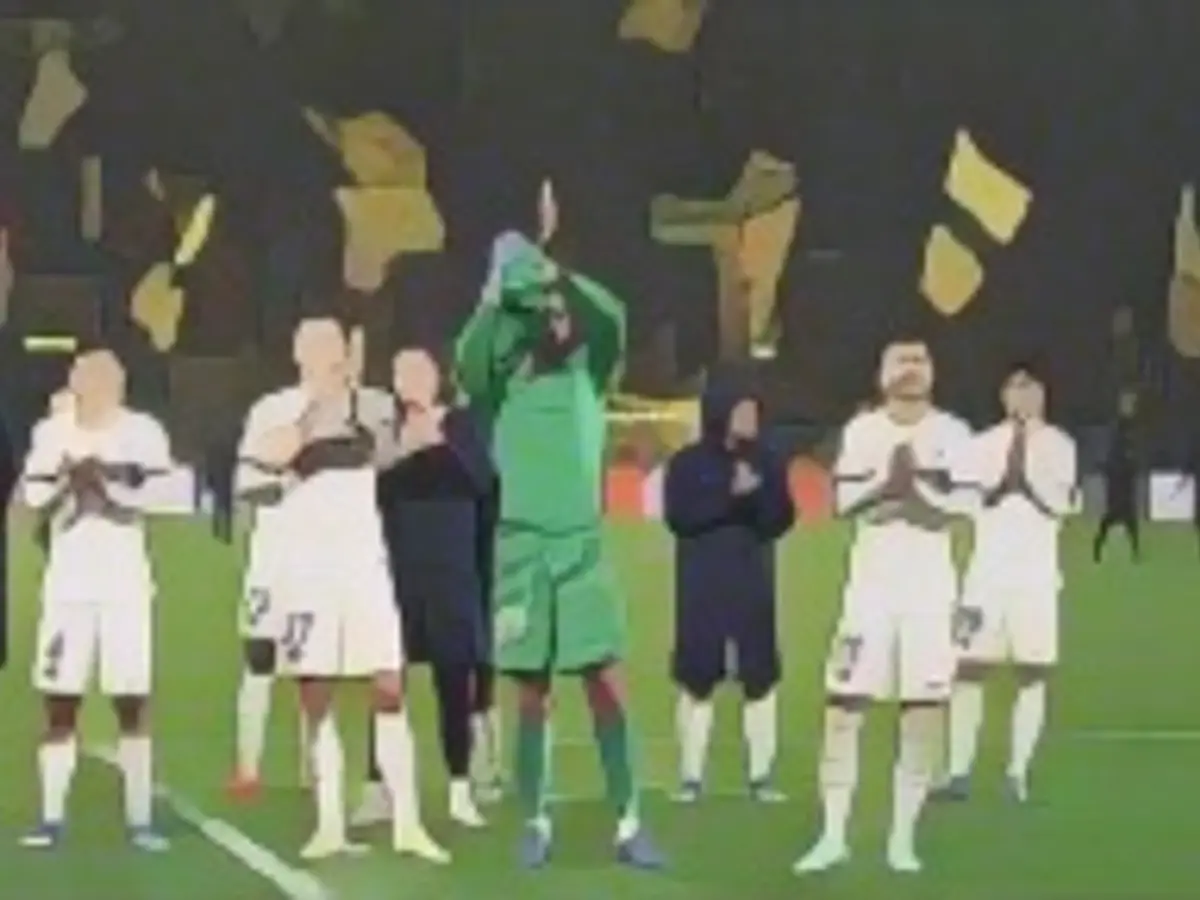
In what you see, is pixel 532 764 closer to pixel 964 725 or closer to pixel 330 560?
pixel 330 560

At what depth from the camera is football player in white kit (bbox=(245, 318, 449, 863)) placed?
7.30 meters

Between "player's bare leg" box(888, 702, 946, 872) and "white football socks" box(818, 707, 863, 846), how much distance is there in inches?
3.6

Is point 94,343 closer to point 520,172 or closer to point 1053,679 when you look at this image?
point 520,172

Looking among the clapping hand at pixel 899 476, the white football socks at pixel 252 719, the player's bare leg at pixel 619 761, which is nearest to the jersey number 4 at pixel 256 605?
the white football socks at pixel 252 719

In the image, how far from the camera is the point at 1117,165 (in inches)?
298

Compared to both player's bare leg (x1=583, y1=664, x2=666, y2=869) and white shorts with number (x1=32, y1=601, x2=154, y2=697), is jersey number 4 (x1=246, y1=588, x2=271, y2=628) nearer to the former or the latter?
white shorts with number (x1=32, y1=601, x2=154, y2=697)

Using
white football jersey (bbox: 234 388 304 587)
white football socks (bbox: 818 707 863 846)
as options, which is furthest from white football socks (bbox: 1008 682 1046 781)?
white football jersey (bbox: 234 388 304 587)

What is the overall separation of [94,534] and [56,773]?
1.66 feet

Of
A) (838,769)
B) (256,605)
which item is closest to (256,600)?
(256,605)

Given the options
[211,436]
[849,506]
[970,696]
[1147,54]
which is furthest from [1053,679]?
[211,436]

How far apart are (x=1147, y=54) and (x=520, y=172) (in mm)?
1325

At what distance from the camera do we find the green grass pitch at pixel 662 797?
7.33m

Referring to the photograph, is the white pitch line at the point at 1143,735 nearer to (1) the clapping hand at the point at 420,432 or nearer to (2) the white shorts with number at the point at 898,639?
(2) the white shorts with number at the point at 898,639

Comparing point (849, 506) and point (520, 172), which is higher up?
point (520, 172)
